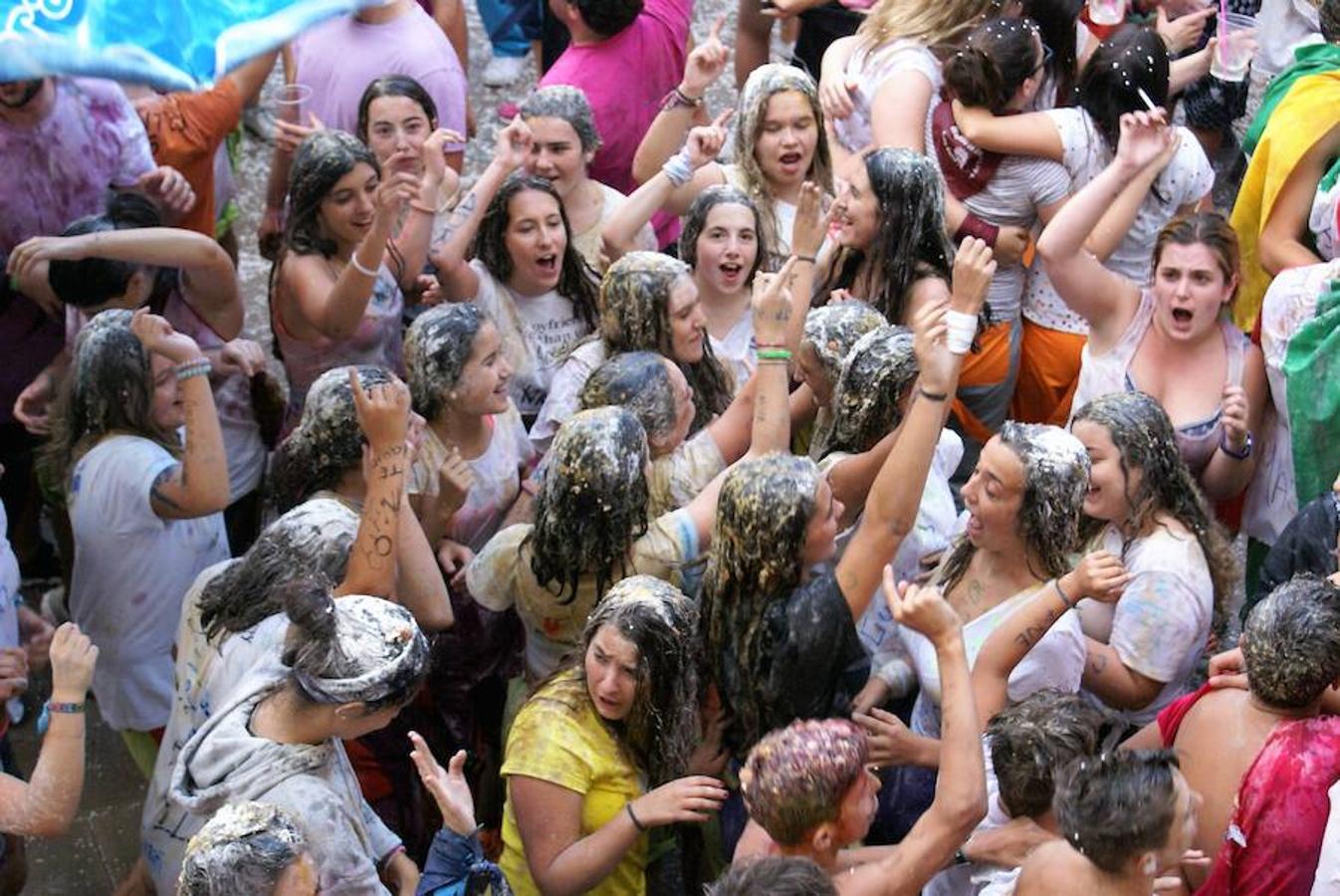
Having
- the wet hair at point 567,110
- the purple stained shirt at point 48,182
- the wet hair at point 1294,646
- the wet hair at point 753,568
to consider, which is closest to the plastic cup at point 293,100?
the purple stained shirt at point 48,182

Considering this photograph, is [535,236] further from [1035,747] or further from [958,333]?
[1035,747]

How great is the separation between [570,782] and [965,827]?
2.73 ft

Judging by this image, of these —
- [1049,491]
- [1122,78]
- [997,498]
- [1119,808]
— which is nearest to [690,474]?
[997,498]

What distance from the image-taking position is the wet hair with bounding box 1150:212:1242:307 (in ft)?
16.3

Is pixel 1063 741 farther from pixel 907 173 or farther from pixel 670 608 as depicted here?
pixel 907 173

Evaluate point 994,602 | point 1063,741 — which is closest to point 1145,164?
point 994,602

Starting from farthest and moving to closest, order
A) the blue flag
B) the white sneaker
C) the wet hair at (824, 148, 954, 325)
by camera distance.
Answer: the white sneaker
the wet hair at (824, 148, 954, 325)
the blue flag

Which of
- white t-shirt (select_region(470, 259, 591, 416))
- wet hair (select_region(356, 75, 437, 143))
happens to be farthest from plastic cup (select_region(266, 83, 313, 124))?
white t-shirt (select_region(470, 259, 591, 416))

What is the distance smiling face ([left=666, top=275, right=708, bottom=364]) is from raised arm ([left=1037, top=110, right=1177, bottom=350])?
104 cm

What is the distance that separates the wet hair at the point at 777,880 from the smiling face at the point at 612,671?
0.75m

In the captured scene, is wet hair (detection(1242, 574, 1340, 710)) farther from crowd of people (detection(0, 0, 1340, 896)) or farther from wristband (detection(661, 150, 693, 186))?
wristband (detection(661, 150, 693, 186))

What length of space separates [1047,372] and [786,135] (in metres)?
1.17

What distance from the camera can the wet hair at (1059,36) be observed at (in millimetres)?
5902

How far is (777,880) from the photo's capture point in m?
2.92
